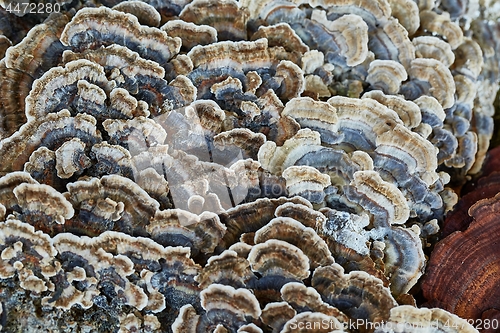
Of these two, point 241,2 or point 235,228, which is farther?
point 241,2

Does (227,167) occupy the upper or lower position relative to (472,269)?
upper

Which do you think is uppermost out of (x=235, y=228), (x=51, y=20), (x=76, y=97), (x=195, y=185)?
(x=51, y=20)

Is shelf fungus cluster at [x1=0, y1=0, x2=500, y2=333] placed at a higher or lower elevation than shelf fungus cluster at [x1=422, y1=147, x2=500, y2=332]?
higher

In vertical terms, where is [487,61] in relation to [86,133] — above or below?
above

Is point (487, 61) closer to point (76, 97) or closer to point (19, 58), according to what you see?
point (76, 97)

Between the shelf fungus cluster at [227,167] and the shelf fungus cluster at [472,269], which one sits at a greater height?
the shelf fungus cluster at [227,167]

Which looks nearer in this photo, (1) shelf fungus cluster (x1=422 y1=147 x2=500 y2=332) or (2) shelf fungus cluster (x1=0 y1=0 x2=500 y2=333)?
(2) shelf fungus cluster (x1=0 y1=0 x2=500 y2=333)

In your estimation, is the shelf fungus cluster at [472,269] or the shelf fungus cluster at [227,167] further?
the shelf fungus cluster at [472,269]

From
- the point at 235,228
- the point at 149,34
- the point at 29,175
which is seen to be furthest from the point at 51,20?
the point at 235,228
